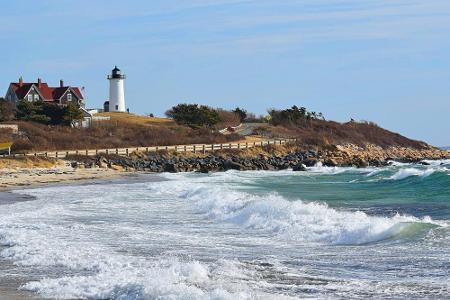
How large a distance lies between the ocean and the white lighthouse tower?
52.5 m

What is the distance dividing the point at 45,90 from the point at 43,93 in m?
0.77

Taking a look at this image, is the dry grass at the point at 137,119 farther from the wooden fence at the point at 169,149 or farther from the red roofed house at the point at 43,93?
the wooden fence at the point at 169,149

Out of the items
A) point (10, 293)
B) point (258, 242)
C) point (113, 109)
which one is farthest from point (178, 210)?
point (113, 109)

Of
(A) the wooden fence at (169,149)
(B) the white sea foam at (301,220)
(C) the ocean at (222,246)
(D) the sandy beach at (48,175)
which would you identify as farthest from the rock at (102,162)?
(B) the white sea foam at (301,220)

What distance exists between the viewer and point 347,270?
41.1 ft

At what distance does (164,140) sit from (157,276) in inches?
1908

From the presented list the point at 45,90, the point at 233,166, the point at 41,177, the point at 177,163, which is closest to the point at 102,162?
the point at 177,163

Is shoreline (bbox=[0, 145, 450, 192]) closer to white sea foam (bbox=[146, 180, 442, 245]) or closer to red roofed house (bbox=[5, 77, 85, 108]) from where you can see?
white sea foam (bbox=[146, 180, 442, 245])

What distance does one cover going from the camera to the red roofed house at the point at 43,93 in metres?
72.6

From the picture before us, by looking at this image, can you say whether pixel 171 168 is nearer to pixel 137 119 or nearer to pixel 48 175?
pixel 48 175

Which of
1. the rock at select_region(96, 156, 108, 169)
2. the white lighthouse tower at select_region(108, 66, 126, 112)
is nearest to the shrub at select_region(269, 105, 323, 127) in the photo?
the white lighthouse tower at select_region(108, 66, 126, 112)

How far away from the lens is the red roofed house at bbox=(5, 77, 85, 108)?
238ft

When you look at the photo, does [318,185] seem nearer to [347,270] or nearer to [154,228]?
[154,228]

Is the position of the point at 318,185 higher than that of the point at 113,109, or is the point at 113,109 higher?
the point at 113,109
